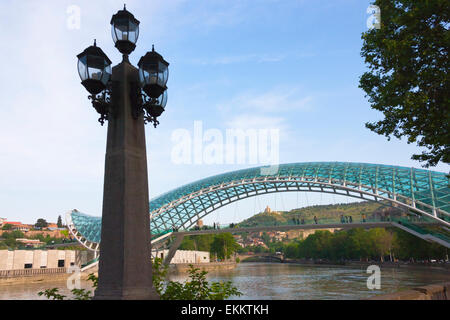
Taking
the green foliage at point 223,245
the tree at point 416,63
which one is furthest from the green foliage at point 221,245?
the tree at point 416,63

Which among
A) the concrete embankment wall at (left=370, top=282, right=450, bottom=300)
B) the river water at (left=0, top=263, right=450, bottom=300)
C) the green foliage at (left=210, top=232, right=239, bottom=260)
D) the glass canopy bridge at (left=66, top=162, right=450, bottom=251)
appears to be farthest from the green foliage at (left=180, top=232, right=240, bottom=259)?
the concrete embankment wall at (left=370, top=282, right=450, bottom=300)

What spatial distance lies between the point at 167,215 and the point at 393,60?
5203cm

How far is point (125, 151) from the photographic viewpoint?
621cm

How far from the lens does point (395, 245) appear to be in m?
63.3

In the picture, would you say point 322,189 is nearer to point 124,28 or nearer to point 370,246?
point 370,246

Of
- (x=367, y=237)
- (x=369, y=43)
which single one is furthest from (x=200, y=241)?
(x=369, y=43)

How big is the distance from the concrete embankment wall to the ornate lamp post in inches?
155

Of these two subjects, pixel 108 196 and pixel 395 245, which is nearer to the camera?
pixel 108 196

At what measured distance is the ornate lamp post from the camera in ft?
19.0

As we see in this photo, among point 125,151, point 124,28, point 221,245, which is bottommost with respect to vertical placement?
point 221,245

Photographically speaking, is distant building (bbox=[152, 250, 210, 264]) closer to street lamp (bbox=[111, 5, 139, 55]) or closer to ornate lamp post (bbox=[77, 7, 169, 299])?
ornate lamp post (bbox=[77, 7, 169, 299])

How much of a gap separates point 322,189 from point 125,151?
47.1m

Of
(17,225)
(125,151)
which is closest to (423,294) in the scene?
(125,151)
